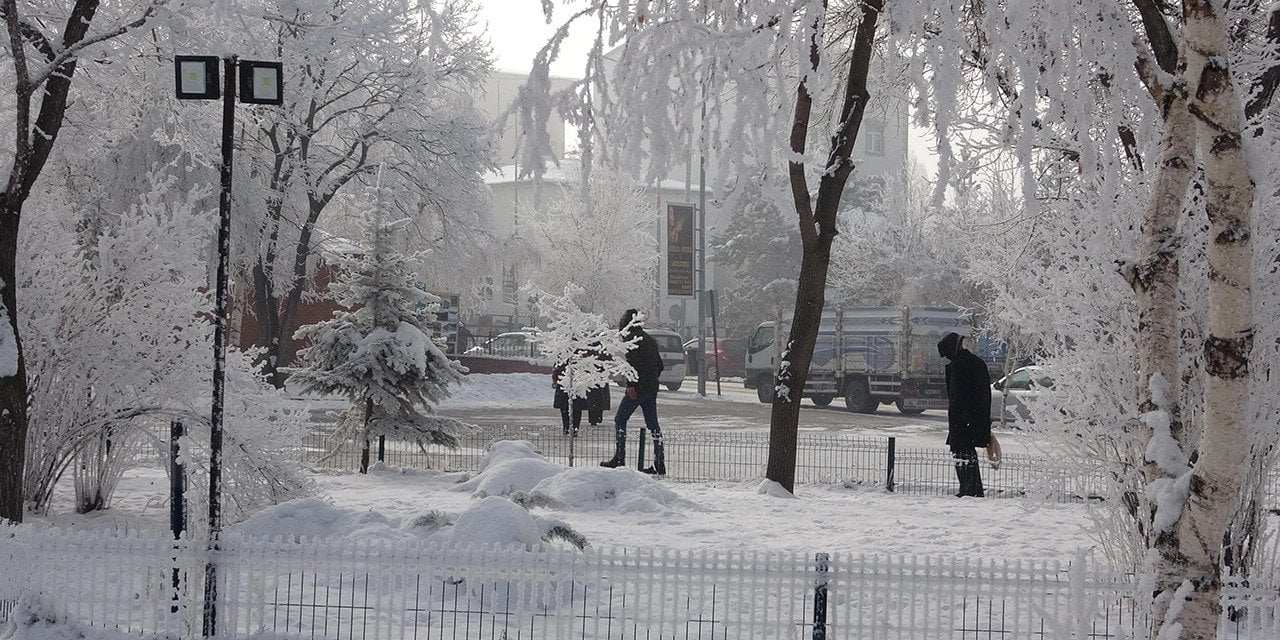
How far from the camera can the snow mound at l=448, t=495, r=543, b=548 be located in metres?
7.84

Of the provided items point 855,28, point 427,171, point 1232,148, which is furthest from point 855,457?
point 427,171

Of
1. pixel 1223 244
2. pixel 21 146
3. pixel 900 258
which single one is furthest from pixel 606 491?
pixel 900 258

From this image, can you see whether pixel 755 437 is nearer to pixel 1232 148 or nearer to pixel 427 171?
pixel 427 171

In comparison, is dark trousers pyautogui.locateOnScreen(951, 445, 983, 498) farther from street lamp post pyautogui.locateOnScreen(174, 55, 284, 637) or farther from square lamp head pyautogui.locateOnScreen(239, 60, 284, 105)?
square lamp head pyautogui.locateOnScreen(239, 60, 284, 105)

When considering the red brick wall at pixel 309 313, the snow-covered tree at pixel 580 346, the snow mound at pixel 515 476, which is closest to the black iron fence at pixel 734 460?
the snow-covered tree at pixel 580 346

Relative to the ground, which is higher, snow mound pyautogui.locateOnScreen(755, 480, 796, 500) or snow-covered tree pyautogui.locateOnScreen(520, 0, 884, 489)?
snow-covered tree pyautogui.locateOnScreen(520, 0, 884, 489)

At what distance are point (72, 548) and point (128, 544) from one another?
277 mm

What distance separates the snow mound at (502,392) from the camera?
111 feet

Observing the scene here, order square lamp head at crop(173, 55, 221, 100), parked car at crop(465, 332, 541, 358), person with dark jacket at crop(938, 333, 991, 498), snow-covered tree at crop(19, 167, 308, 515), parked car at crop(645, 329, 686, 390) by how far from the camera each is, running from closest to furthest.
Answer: square lamp head at crop(173, 55, 221, 100) < snow-covered tree at crop(19, 167, 308, 515) < person with dark jacket at crop(938, 333, 991, 498) < parked car at crop(645, 329, 686, 390) < parked car at crop(465, 332, 541, 358)

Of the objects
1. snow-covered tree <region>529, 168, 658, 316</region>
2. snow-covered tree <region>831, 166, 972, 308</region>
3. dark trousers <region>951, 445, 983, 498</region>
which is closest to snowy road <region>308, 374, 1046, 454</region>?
dark trousers <region>951, 445, 983, 498</region>

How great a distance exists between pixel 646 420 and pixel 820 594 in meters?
10.3

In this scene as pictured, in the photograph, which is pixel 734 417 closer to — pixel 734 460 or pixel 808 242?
pixel 734 460

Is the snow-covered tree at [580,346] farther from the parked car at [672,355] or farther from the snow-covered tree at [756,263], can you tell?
the snow-covered tree at [756,263]

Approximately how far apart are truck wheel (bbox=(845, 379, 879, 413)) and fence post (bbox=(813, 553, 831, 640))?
27472 mm
